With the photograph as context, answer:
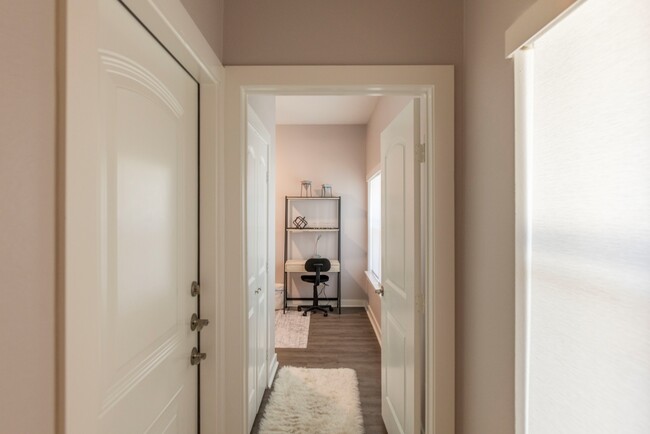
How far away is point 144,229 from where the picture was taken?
1.03 m

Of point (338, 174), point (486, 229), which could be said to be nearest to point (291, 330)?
point (338, 174)

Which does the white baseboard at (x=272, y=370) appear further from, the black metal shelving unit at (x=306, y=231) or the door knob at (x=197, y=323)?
the black metal shelving unit at (x=306, y=231)

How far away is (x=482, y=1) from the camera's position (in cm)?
137

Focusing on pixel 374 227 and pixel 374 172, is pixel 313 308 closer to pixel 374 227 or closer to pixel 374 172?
pixel 374 227

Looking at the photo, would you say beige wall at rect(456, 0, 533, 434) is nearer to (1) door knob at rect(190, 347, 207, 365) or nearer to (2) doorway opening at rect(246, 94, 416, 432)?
(1) door knob at rect(190, 347, 207, 365)

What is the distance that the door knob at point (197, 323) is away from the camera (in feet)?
4.57

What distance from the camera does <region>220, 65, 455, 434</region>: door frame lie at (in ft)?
5.03

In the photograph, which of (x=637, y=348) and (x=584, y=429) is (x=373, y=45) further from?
(x=584, y=429)

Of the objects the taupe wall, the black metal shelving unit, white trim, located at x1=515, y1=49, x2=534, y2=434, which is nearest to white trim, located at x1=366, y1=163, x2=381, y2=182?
the black metal shelving unit

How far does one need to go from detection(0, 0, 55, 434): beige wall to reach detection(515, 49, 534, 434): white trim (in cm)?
111

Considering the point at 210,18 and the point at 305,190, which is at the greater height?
the point at 210,18

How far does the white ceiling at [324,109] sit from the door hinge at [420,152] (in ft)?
8.21

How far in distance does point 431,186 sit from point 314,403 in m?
1.94

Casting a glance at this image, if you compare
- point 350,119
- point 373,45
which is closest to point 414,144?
point 373,45
